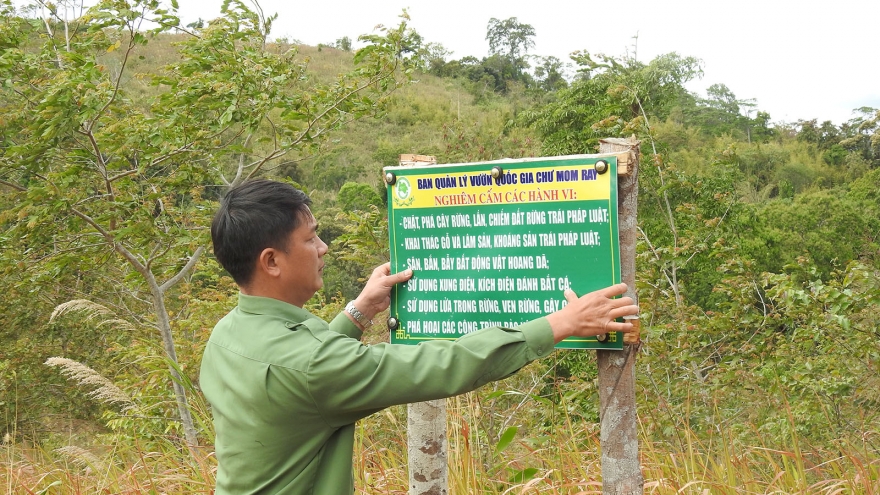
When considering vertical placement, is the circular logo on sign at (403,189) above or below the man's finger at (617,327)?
above

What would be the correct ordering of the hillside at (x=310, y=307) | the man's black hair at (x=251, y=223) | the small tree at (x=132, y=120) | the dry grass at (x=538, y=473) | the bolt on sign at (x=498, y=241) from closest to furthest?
the man's black hair at (x=251, y=223) < the bolt on sign at (x=498, y=241) < the dry grass at (x=538, y=473) < the hillside at (x=310, y=307) < the small tree at (x=132, y=120)

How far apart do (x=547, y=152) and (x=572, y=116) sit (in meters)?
0.91

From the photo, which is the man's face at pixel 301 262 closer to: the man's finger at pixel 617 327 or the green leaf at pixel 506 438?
the man's finger at pixel 617 327

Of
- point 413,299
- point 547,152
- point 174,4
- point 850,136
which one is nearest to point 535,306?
point 413,299

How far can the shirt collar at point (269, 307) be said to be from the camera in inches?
64.1

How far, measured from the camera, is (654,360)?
472 centimetres

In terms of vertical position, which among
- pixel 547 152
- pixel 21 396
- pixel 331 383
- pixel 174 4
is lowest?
pixel 21 396

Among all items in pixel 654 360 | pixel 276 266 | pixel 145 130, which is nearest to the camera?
pixel 276 266

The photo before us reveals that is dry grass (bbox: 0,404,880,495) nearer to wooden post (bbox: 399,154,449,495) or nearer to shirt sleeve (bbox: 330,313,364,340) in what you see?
wooden post (bbox: 399,154,449,495)

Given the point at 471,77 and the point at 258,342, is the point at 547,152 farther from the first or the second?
the point at 471,77

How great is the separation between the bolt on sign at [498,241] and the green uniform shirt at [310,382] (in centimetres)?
29

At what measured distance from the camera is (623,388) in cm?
191

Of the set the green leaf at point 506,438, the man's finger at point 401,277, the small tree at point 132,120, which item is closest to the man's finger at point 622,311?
the man's finger at point 401,277

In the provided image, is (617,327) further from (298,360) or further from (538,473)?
(538,473)
